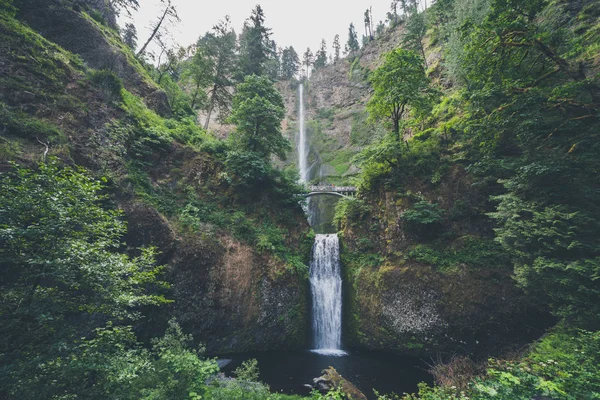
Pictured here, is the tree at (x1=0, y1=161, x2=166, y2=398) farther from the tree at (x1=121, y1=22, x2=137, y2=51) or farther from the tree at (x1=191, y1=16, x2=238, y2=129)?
the tree at (x1=121, y1=22, x2=137, y2=51)

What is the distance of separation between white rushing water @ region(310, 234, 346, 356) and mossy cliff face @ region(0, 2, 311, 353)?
102cm

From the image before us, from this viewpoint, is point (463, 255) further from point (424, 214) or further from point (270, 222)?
point (270, 222)

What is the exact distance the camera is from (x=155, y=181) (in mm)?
13352

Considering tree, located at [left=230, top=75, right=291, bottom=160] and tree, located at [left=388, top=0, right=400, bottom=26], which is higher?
tree, located at [left=388, top=0, right=400, bottom=26]

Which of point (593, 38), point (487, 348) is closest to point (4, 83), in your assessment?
point (487, 348)

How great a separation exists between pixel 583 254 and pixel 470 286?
16.1ft

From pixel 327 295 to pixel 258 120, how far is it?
13876 millimetres

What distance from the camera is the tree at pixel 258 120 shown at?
1636 centimetres

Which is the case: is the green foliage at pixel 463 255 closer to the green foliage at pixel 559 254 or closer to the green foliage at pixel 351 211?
the green foliage at pixel 559 254

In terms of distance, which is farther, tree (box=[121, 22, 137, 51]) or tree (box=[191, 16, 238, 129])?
tree (box=[121, 22, 137, 51])

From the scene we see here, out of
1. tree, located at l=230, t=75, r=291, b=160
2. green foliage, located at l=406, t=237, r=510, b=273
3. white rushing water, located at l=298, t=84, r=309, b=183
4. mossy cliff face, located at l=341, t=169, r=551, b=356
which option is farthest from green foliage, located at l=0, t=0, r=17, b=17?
white rushing water, located at l=298, t=84, r=309, b=183

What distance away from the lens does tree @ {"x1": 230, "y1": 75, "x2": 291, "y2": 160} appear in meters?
16.4

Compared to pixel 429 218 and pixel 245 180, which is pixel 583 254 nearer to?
pixel 429 218

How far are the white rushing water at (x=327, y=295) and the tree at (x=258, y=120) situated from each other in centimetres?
A: 834
